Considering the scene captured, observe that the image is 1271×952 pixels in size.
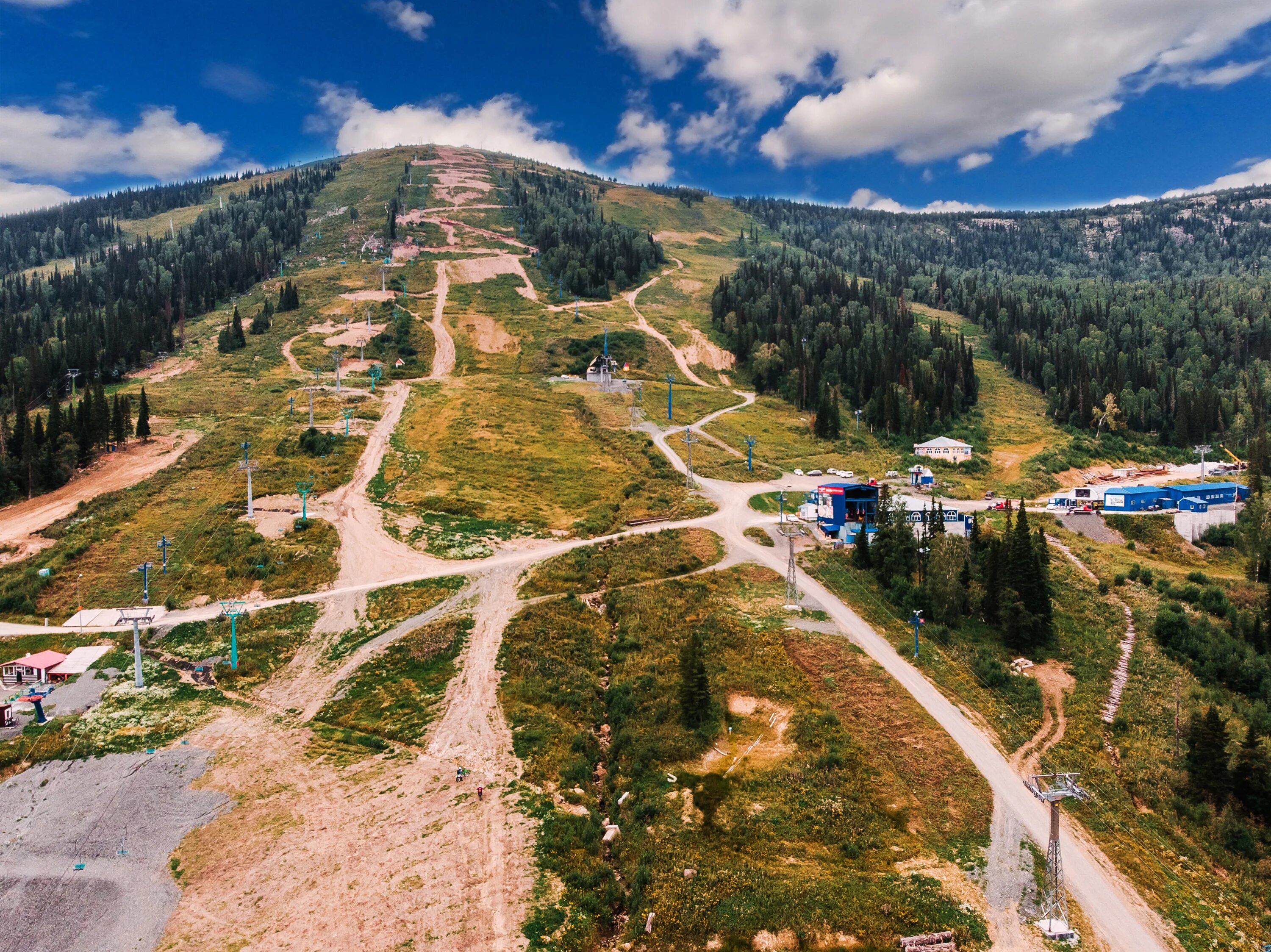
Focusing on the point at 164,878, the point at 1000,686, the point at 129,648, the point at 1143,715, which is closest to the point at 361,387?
the point at 129,648

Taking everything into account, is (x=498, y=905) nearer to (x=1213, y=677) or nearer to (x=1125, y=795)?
(x=1125, y=795)

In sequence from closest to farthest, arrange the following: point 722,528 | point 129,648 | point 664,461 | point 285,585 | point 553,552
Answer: point 129,648
point 285,585
point 553,552
point 722,528
point 664,461

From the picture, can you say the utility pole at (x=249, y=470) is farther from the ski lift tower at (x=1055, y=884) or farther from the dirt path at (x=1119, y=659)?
the dirt path at (x=1119, y=659)

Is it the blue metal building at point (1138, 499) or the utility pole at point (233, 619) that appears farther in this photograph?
the blue metal building at point (1138, 499)

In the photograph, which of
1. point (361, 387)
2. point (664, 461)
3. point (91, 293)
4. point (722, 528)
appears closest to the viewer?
point (722, 528)

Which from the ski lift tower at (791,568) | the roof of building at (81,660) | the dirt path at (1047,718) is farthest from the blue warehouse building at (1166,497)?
the roof of building at (81,660)

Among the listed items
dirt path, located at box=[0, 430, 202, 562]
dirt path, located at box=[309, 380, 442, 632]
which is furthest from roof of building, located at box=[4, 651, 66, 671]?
dirt path, located at box=[0, 430, 202, 562]

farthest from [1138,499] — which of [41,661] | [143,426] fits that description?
[143,426]
